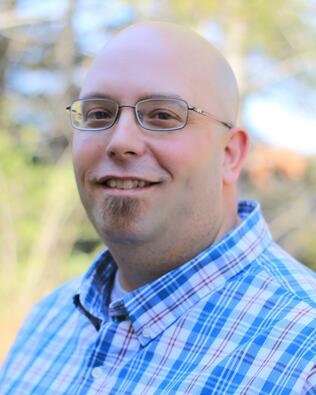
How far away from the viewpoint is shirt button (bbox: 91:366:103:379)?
5.49 feet

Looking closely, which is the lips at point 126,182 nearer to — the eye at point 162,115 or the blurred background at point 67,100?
the eye at point 162,115

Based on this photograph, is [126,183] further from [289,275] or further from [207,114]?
[289,275]

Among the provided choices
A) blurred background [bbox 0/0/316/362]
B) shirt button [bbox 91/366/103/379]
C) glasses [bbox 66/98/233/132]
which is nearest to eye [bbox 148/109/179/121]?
glasses [bbox 66/98/233/132]

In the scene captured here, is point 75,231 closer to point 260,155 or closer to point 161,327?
point 260,155

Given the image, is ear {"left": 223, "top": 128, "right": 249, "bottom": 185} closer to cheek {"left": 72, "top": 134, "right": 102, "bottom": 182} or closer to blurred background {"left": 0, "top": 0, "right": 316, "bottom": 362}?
cheek {"left": 72, "top": 134, "right": 102, "bottom": 182}

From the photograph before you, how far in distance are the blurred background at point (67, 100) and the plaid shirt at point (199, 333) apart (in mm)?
4771

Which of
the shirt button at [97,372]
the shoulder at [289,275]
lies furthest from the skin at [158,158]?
the shirt button at [97,372]

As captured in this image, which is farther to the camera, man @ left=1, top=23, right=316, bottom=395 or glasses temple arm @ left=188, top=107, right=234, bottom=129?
glasses temple arm @ left=188, top=107, right=234, bottom=129

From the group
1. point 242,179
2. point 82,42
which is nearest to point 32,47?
point 82,42

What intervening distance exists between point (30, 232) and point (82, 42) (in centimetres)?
247

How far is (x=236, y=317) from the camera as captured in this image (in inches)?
60.8

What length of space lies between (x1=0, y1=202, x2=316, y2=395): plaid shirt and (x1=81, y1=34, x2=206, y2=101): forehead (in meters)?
0.43

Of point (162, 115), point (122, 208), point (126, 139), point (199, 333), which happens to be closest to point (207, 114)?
point (162, 115)

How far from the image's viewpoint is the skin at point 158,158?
167 centimetres
